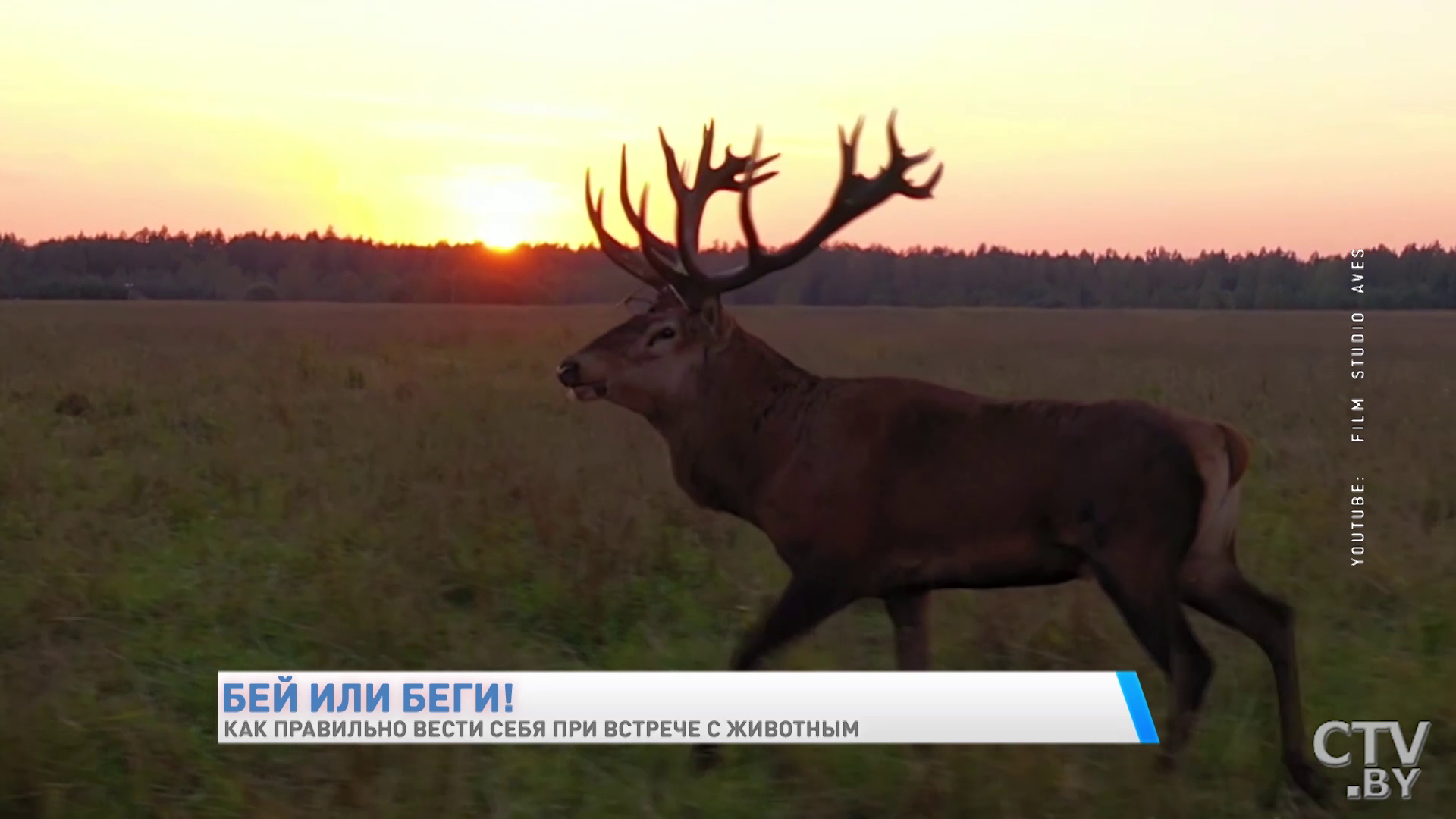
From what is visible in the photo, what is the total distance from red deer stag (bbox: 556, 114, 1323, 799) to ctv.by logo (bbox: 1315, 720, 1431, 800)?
20cm

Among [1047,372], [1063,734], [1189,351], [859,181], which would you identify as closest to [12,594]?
[859,181]

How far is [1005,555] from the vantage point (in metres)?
4.89

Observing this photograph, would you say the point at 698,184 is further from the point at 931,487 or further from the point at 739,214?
the point at 931,487

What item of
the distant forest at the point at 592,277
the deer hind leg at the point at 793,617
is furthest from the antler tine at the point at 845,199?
the distant forest at the point at 592,277

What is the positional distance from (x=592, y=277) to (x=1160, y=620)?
64.9 meters

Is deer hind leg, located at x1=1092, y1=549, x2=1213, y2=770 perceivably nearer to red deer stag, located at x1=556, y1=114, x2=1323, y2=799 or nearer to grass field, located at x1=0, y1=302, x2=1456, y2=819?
red deer stag, located at x1=556, y1=114, x2=1323, y2=799

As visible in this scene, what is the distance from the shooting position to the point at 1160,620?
15.3 ft

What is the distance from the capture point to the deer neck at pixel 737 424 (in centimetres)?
550

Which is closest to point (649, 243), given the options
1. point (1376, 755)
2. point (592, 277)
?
point (1376, 755)

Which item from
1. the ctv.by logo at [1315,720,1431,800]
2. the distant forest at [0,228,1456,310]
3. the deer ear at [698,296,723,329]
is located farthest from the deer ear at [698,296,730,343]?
the distant forest at [0,228,1456,310]

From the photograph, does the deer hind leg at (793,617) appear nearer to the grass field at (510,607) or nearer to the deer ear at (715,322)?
the grass field at (510,607)

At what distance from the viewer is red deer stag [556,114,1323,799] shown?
15.4 ft

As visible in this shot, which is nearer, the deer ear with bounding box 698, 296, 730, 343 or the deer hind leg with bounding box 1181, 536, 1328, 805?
the deer hind leg with bounding box 1181, 536, 1328, 805

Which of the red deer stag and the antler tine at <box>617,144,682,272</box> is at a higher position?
the antler tine at <box>617,144,682,272</box>
